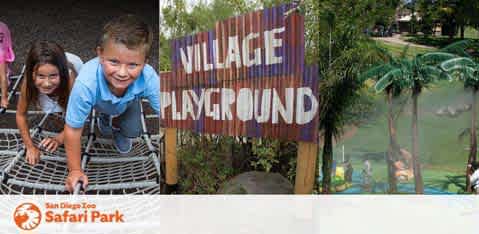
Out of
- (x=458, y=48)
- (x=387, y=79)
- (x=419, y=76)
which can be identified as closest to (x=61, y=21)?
(x=387, y=79)

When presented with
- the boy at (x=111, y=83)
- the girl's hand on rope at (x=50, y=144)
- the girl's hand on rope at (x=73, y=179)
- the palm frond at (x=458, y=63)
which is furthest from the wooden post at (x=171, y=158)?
the palm frond at (x=458, y=63)

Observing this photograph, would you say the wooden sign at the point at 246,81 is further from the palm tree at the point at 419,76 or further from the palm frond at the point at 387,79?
the palm tree at the point at 419,76

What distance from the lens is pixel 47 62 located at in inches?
218

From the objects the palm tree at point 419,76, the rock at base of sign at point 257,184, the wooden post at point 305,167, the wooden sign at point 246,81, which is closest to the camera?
the wooden sign at point 246,81

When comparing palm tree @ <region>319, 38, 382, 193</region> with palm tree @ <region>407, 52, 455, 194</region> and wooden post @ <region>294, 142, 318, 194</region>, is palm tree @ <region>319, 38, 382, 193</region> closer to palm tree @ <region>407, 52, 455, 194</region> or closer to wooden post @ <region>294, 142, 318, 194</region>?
wooden post @ <region>294, 142, 318, 194</region>

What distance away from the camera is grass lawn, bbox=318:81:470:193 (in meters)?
5.81

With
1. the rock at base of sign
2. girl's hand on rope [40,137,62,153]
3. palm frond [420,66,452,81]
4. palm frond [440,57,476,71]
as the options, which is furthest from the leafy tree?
girl's hand on rope [40,137,62,153]

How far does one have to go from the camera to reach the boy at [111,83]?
5480 millimetres

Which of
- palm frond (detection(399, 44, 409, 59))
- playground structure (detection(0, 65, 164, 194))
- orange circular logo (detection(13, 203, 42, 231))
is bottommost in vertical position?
orange circular logo (detection(13, 203, 42, 231))

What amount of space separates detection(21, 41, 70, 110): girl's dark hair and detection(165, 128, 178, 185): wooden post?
3.54 feet

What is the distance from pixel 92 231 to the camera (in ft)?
18.4

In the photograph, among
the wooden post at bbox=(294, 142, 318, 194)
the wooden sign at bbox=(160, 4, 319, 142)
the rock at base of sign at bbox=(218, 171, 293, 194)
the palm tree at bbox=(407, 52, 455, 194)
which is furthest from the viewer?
the palm tree at bbox=(407, 52, 455, 194)

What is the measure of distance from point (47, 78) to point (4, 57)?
19.1 inches

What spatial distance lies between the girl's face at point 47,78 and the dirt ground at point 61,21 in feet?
0.66
